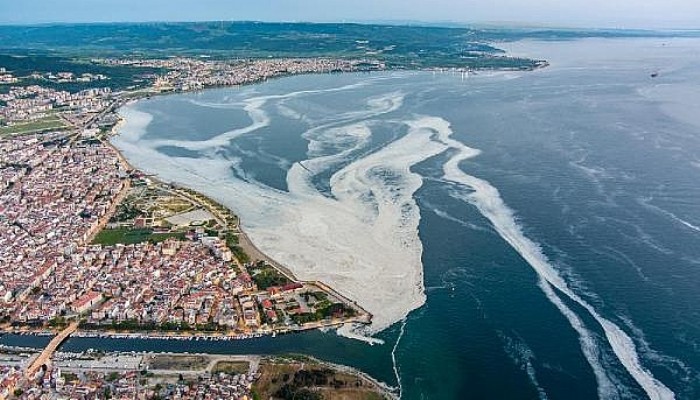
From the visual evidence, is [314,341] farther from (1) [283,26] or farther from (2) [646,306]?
(1) [283,26]

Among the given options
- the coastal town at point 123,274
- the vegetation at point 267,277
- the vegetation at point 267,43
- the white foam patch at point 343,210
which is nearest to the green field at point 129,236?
the coastal town at point 123,274

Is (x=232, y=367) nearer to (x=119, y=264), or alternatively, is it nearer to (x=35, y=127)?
(x=119, y=264)

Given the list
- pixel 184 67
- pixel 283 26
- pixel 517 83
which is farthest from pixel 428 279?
pixel 283 26

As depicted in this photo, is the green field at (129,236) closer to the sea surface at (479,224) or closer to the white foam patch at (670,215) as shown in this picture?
the sea surface at (479,224)

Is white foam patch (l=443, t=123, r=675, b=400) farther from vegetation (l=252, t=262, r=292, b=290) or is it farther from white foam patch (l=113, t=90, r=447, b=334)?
vegetation (l=252, t=262, r=292, b=290)

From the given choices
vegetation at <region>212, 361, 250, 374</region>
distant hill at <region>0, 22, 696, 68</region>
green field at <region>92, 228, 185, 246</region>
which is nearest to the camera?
vegetation at <region>212, 361, 250, 374</region>

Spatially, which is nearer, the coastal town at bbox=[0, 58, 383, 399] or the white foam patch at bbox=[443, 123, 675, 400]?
the white foam patch at bbox=[443, 123, 675, 400]

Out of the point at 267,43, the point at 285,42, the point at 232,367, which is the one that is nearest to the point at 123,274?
the point at 232,367

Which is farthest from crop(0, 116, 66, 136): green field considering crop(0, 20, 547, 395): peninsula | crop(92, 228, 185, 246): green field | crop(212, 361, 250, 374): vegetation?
crop(212, 361, 250, 374): vegetation
